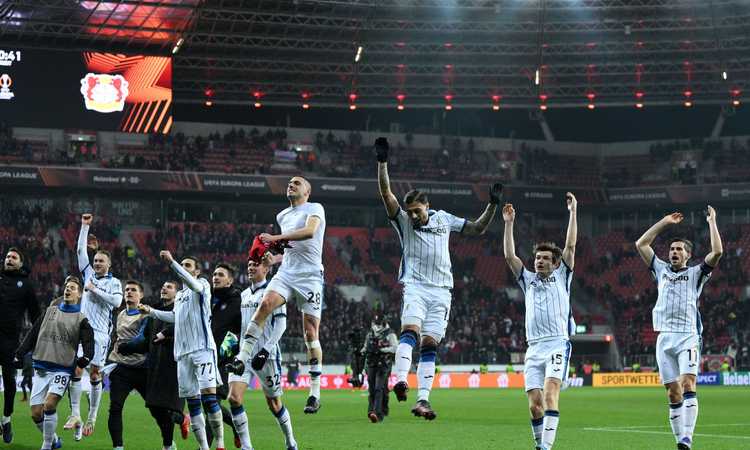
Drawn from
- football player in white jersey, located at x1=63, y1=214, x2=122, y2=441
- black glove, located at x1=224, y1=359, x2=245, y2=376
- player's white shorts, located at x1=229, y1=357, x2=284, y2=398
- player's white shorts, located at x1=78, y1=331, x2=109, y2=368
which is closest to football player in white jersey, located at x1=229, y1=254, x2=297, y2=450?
player's white shorts, located at x1=229, y1=357, x2=284, y2=398

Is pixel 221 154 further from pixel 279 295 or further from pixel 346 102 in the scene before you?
Result: pixel 279 295

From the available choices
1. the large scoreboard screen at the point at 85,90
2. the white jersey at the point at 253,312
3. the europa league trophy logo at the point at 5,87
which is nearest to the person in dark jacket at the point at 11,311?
the white jersey at the point at 253,312

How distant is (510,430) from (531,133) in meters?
49.7

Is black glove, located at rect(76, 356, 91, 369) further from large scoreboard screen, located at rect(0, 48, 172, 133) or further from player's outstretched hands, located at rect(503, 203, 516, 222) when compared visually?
large scoreboard screen, located at rect(0, 48, 172, 133)

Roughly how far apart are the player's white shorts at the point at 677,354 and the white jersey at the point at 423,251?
4.38 m

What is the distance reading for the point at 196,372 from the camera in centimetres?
1552

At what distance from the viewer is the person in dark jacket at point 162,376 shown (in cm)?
1620

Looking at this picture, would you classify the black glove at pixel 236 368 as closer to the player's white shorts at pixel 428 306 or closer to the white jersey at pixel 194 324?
the white jersey at pixel 194 324

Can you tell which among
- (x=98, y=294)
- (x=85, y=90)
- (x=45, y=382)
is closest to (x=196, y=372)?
(x=45, y=382)

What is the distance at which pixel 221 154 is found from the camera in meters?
62.8

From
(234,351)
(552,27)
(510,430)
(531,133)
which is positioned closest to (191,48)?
(552,27)

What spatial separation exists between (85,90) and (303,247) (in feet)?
132

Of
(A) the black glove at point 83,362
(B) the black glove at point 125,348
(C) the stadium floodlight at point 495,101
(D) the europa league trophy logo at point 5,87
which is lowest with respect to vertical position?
(A) the black glove at point 83,362

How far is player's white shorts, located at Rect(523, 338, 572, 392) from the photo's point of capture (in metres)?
15.2
